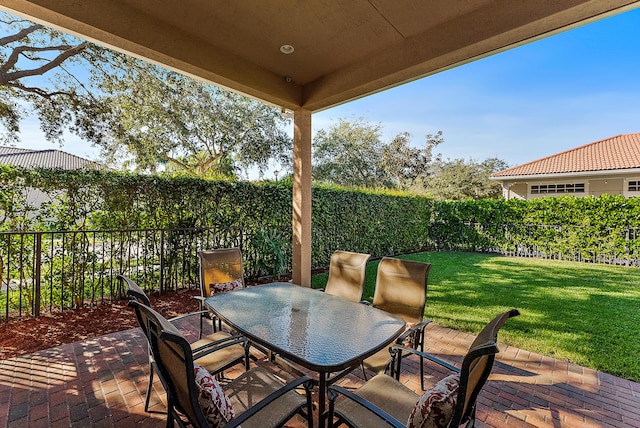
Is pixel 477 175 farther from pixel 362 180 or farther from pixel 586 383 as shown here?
pixel 586 383

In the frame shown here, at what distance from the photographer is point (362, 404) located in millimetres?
1358

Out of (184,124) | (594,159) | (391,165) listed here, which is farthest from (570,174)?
(184,124)

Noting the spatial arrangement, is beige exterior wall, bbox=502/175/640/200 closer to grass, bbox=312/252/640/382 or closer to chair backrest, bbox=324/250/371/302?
grass, bbox=312/252/640/382

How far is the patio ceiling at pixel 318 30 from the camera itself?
243cm

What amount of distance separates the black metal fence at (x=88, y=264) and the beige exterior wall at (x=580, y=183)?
42.7 ft

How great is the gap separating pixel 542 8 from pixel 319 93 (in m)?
2.63

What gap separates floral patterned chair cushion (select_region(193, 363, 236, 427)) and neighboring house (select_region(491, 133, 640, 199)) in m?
13.6

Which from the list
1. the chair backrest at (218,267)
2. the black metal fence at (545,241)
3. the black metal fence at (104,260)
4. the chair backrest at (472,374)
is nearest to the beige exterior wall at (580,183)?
the black metal fence at (545,241)

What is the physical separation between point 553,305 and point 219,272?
5.22 metres

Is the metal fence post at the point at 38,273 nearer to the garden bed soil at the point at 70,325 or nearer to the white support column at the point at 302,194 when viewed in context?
the garden bed soil at the point at 70,325

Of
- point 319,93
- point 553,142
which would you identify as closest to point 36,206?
point 319,93

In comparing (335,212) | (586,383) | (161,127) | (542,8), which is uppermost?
(161,127)

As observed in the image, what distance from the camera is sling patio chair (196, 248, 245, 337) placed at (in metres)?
3.06

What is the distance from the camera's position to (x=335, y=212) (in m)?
7.64
